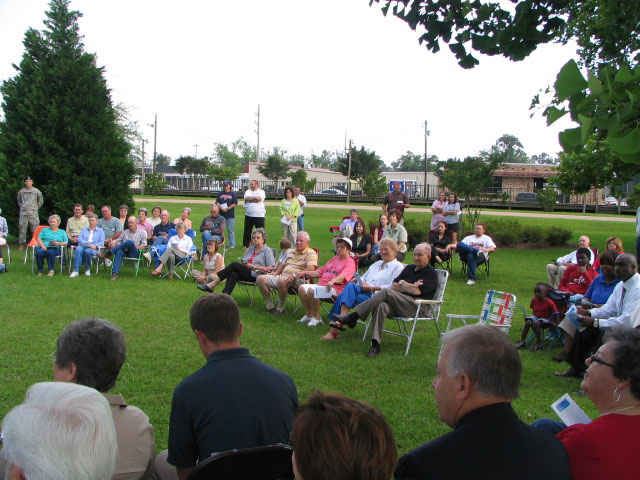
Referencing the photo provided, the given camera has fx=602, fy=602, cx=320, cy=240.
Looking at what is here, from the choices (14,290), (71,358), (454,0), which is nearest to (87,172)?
(14,290)

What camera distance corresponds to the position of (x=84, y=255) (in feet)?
38.5

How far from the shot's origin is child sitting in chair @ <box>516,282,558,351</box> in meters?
7.00

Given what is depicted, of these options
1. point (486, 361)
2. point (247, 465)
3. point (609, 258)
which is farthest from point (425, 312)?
point (247, 465)

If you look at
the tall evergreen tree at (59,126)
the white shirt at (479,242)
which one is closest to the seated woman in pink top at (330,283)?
the white shirt at (479,242)

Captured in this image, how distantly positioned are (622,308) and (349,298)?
9.90 feet

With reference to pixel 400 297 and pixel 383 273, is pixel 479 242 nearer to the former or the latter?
pixel 383 273

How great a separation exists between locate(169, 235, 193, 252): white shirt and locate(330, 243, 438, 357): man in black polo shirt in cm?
530

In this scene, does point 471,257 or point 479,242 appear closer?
point 471,257

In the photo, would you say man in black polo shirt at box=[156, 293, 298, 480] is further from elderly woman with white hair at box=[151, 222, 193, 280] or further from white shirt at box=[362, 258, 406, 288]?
elderly woman with white hair at box=[151, 222, 193, 280]

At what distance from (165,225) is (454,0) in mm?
9510

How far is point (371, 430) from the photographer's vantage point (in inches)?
64.2

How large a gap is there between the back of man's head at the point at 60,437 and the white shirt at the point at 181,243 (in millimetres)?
10065

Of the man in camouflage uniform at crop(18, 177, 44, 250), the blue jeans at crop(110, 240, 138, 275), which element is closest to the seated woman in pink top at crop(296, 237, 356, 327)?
the blue jeans at crop(110, 240, 138, 275)

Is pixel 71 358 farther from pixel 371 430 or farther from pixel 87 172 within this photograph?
pixel 87 172
